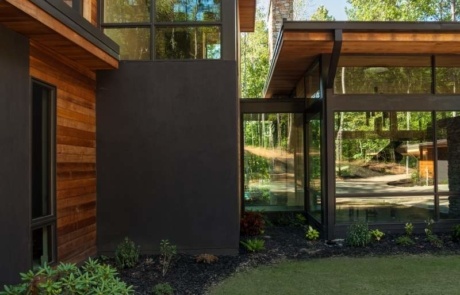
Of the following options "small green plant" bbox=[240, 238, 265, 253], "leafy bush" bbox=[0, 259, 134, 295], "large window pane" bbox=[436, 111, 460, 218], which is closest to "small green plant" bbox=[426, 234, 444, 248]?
"large window pane" bbox=[436, 111, 460, 218]

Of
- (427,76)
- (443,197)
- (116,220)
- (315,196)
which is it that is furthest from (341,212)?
(116,220)

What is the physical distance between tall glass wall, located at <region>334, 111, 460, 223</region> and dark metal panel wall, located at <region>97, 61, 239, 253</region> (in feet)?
7.14

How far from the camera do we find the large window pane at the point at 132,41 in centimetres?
647

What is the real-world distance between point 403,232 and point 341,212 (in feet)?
3.54

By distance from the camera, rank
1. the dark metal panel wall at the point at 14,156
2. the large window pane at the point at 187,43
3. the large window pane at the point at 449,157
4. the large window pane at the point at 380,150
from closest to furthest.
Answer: the dark metal panel wall at the point at 14,156
the large window pane at the point at 187,43
the large window pane at the point at 380,150
the large window pane at the point at 449,157

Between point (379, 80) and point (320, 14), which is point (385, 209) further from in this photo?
point (320, 14)

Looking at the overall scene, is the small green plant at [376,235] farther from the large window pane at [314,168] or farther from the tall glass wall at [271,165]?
the tall glass wall at [271,165]

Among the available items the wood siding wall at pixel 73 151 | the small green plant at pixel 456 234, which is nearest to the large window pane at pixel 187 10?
the wood siding wall at pixel 73 151

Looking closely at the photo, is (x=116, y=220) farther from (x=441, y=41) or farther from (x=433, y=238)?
(x=441, y=41)

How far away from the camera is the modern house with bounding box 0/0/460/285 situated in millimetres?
4488

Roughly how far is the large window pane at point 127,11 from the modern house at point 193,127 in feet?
0.06

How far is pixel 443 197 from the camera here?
302 inches

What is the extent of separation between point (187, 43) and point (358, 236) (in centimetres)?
382

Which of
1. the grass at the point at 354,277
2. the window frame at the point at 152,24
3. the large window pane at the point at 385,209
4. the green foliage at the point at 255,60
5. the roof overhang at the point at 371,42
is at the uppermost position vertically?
the green foliage at the point at 255,60
